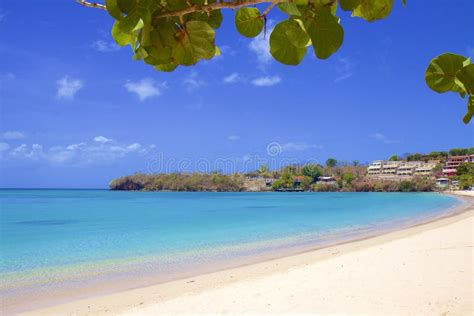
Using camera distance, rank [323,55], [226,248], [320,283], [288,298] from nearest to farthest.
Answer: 1. [323,55]
2. [288,298]
3. [320,283]
4. [226,248]

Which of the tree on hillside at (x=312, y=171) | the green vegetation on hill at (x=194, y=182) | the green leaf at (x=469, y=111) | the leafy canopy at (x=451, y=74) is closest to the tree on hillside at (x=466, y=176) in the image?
the tree on hillside at (x=312, y=171)

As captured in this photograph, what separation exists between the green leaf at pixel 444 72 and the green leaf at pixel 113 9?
1.39 feet

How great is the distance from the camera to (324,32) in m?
0.47

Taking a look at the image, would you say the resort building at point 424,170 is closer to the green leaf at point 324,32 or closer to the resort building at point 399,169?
the resort building at point 399,169

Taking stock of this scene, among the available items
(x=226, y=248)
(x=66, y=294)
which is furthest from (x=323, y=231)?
(x=66, y=294)

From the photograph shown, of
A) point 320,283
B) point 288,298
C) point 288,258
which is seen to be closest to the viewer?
point 288,298

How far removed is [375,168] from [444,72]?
90786 millimetres

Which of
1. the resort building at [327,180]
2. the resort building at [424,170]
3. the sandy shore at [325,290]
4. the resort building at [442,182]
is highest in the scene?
the resort building at [424,170]

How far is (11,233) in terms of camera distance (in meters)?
16.4

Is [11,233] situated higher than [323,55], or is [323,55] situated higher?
[323,55]

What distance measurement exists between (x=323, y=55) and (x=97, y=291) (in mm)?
7320

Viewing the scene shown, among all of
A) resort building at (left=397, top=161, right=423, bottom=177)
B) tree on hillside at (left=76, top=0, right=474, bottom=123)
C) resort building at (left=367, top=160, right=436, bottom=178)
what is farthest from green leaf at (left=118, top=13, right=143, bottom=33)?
resort building at (left=397, top=161, right=423, bottom=177)

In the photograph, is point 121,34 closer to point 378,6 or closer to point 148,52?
point 148,52

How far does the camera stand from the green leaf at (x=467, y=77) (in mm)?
491
